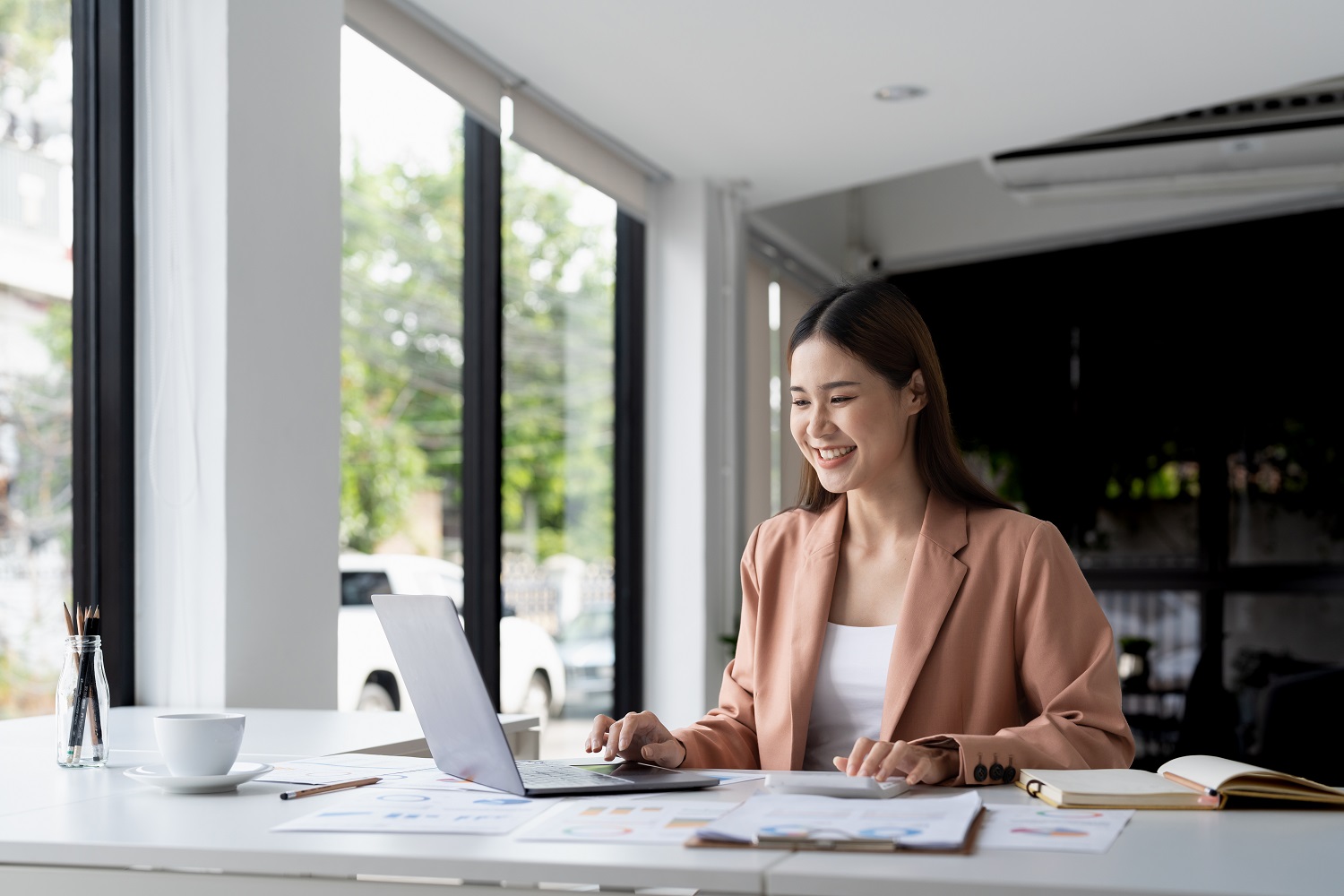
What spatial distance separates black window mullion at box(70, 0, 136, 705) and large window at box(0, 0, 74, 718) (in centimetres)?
2

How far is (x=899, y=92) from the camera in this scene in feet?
13.2

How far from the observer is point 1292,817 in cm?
130

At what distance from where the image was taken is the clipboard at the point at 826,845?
1.13 metres

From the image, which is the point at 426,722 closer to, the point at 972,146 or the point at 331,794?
the point at 331,794

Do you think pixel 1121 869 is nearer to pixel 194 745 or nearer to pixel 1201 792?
pixel 1201 792

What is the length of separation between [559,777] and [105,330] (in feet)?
5.36

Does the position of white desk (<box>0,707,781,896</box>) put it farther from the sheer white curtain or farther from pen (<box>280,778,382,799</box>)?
the sheer white curtain

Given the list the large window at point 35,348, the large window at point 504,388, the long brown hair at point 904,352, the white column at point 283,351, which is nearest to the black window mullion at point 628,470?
the large window at point 504,388

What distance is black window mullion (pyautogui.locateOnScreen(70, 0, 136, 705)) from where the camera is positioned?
2.58 metres

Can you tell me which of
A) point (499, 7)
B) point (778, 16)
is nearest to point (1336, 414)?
point (778, 16)

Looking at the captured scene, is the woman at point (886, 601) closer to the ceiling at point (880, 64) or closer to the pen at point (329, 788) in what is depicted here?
the pen at point (329, 788)

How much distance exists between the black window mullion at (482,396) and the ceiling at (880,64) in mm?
385

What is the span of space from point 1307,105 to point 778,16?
2.53 meters

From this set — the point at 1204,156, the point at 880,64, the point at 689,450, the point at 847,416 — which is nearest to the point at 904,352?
the point at 847,416
